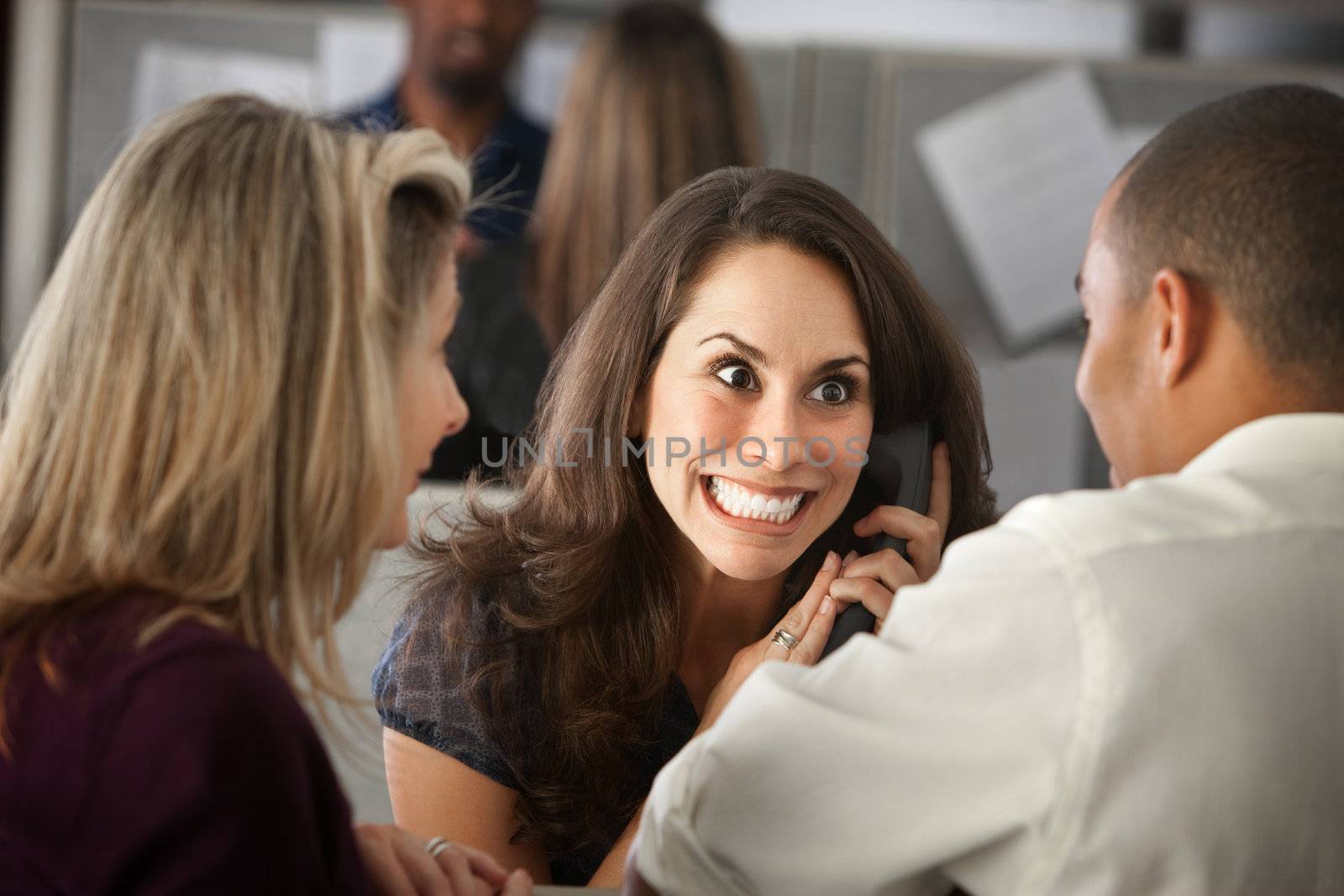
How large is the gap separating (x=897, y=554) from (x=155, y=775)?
0.61m

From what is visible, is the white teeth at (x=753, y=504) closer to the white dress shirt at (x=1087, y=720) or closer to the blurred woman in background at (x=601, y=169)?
the white dress shirt at (x=1087, y=720)

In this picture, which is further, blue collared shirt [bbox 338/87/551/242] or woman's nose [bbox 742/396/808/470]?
blue collared shirt [bbox 338/87/551/242]

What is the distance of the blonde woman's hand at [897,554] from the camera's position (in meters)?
1.05

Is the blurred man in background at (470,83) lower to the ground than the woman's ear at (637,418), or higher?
higher

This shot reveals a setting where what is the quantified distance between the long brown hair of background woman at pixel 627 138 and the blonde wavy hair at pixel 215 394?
3.59 feet

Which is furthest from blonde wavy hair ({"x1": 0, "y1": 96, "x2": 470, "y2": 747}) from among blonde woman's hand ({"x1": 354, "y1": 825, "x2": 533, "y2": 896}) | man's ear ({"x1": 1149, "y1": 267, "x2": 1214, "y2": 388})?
man's ear ({"x1": 1149, "y1": 267, "x2": 1214, "y2": 388})

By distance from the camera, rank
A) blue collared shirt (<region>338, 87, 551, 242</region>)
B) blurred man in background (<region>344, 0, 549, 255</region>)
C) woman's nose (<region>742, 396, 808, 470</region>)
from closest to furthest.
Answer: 1. woman's nose (<region>742, 396, 808, 470</region>)
2. blue collared shirt (<region>338, 87, 551, 242</region>)
3. blurred man in background (<region>344, 0, 549, 255</region>)

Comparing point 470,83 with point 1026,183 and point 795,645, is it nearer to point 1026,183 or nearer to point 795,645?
point 1026,183

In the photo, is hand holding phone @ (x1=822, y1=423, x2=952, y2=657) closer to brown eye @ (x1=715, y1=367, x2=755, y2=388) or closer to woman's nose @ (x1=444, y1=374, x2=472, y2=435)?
brown eye @ (x1=715, y1=367, x2=755, y2=388)

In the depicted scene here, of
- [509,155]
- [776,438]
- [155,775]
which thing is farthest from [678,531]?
[509,155]

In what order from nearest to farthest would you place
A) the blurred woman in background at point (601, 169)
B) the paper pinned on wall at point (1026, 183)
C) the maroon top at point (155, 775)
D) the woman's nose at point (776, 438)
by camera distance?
1. the maroon top at point (155, 775)
2. the woman's nose at point (776, 438)
3. the blurred woman in background at point (601, 169)
4. the paper pinned on wall at point (1026, 183)

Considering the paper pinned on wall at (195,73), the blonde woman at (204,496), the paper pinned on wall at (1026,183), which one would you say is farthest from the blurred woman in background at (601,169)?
the blonde woman at (204,496)

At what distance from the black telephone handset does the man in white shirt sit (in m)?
0.27

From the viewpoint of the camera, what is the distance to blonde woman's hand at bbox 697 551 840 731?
3.41 feet
